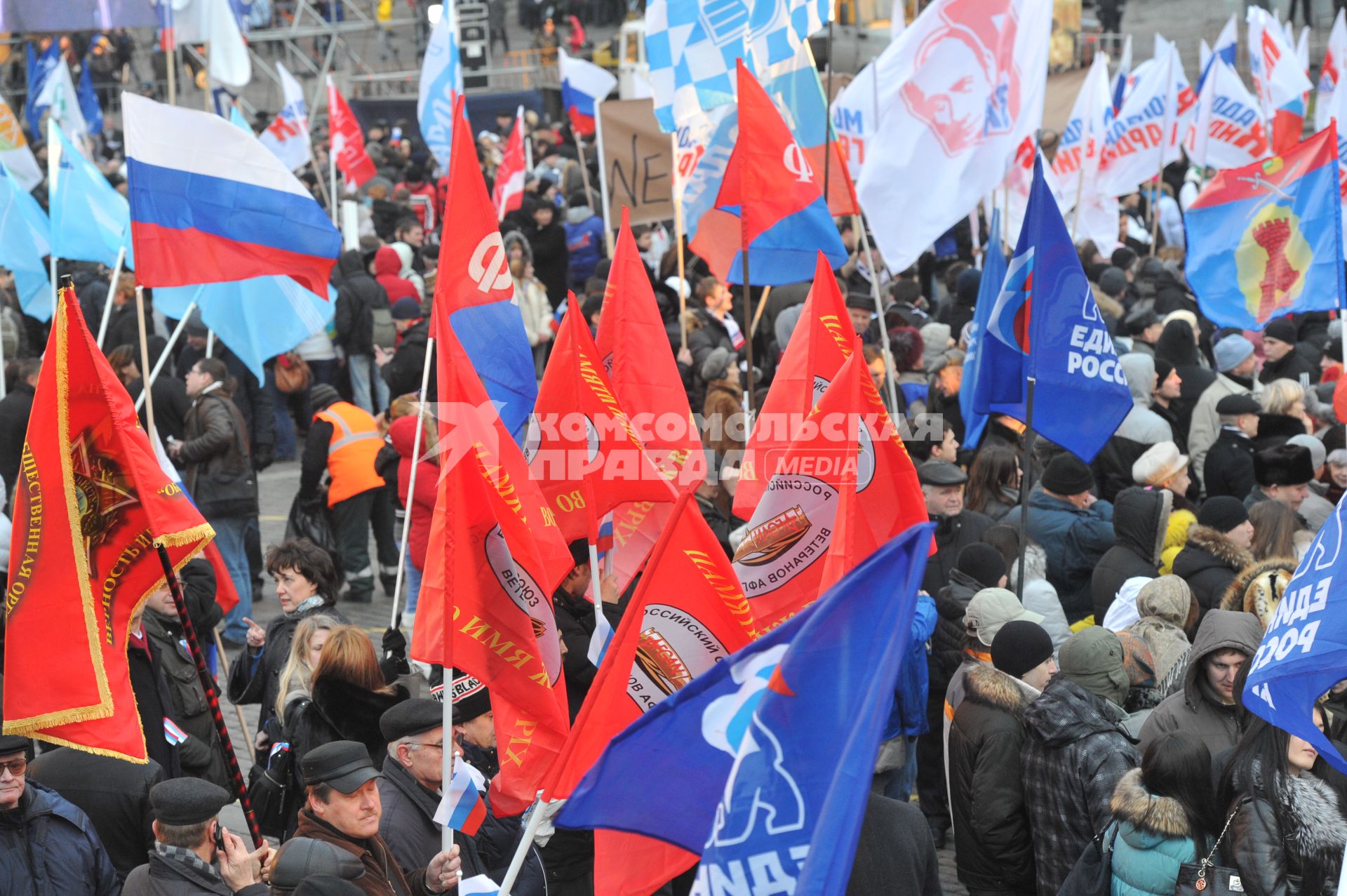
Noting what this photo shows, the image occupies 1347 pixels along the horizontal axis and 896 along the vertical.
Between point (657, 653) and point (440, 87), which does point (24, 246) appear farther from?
point (657, 653)

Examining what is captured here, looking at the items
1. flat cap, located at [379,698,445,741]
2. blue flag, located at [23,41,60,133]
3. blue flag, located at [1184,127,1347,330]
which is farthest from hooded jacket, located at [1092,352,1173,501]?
blue flag, located at [23,41,60,133]

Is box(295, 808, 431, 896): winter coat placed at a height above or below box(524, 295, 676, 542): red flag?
below

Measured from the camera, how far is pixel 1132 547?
699cm

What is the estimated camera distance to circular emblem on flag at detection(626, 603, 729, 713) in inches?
185

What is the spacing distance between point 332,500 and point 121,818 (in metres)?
4.92

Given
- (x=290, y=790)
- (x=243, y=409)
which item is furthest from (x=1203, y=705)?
(x=243, y=409)

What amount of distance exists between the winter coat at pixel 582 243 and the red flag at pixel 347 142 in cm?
268

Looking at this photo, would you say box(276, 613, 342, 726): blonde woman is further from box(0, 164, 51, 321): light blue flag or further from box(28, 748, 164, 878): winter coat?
box(0, 164, 51, 321): light blue flag

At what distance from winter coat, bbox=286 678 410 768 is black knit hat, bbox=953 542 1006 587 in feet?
7.88

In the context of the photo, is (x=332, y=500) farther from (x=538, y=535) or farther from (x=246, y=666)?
(x=538, y=535)

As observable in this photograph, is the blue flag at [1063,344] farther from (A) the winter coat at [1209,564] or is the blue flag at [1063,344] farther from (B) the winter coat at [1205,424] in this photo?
(B) the winter coat at [1205,424]

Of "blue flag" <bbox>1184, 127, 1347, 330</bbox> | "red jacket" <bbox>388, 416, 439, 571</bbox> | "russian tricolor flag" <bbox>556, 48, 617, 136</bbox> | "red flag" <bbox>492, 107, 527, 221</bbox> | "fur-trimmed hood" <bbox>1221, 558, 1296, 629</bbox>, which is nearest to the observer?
"fur-trimmed hood" <bbox>1221, 558, 1296, 629</bbox>

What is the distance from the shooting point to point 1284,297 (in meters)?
9.77

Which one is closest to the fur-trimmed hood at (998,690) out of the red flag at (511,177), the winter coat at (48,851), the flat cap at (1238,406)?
the winter coat at (48,851)
